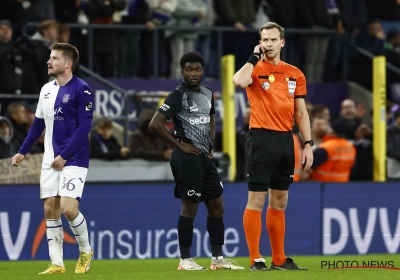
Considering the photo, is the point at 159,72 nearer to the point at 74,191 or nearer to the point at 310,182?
the point at 310,182

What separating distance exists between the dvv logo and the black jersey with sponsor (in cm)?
392

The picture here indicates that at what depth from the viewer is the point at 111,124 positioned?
15258mm

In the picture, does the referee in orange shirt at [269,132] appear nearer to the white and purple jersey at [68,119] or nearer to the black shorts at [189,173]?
the black shorts at [189,173]

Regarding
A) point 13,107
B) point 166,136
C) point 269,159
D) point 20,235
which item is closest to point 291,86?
point 269,159

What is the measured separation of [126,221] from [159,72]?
4.46 m

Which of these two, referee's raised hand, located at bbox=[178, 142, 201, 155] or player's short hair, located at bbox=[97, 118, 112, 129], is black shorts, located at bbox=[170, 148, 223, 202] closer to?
referee's raised hand, located at bbox=[178, 142, 201, 155]

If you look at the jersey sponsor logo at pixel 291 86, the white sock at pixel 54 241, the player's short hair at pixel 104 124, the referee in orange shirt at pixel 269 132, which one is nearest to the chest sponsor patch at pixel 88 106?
the white sock at pixel 54 241

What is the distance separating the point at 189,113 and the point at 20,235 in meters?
4.20

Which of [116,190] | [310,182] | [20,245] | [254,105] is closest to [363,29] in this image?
[310,182]

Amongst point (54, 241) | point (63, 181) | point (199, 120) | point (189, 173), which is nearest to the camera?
point (63, 181)

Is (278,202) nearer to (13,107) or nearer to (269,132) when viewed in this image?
(269,132)

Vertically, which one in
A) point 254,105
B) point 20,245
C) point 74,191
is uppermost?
point 254,105

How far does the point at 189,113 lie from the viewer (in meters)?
10.7

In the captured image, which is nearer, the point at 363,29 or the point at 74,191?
the point at 74,191
